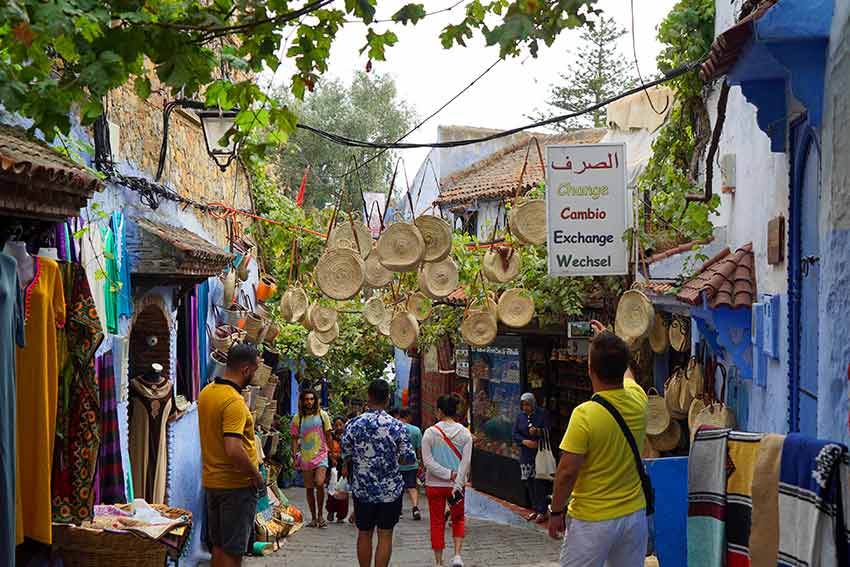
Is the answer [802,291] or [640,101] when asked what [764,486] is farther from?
[640,101]

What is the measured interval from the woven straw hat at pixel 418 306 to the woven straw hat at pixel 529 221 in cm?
446

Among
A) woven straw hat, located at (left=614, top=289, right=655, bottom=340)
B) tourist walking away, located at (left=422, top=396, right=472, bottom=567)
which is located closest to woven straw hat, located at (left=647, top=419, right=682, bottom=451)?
woven straw hat, located at (left=614, top=289, right=655, bottom=340)

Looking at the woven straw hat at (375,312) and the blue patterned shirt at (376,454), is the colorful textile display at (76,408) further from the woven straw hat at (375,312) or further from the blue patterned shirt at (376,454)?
the woven straw hat at (375,312)

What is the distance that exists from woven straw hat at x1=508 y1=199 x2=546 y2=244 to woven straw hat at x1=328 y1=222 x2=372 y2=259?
2585 millimetres

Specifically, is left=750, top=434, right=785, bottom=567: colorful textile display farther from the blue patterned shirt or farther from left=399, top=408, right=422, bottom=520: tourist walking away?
left=399, top=408, right=422, bottom=520: tourist walking away

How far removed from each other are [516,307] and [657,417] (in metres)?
3.12

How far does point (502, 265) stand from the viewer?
13.0m

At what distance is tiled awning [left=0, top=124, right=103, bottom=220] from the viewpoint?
186 inches

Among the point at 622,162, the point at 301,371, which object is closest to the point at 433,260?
the point at 622,162

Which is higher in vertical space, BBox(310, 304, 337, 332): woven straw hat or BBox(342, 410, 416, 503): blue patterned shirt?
BBox(310, 304, 337, 332): woven straw hat

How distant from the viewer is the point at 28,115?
16.2 feet

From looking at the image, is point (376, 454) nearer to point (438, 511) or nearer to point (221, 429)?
point (221, 429)

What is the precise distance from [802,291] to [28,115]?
179 inches

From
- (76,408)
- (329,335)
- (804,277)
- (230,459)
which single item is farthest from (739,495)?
(329,335)
